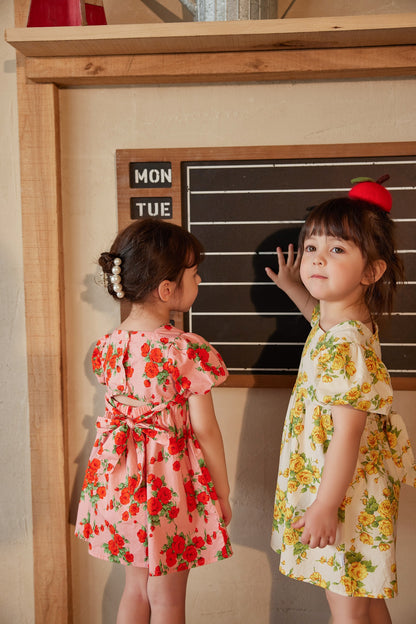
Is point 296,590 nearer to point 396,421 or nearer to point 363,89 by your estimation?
point 396,421

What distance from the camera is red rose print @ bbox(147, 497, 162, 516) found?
48.3 inches

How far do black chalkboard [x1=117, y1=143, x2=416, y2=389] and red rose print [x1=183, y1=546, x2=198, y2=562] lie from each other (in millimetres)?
513

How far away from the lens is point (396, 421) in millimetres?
1319

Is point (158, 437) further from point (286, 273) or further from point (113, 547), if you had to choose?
point (286, 273)

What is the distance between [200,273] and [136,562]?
0.82 metres

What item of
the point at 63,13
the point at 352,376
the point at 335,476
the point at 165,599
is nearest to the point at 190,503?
the point at 165,599

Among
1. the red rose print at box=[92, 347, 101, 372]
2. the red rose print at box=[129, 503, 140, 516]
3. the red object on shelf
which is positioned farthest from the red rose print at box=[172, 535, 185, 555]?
the red object on shelf

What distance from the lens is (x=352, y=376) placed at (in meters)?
1.17

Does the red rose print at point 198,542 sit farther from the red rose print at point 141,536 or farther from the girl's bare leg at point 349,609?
the girl's bare leg at point 349,609

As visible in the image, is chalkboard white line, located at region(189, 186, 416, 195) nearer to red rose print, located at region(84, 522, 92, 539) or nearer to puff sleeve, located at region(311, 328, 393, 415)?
puff sleeve, located at region(311, 328, 393, 415)

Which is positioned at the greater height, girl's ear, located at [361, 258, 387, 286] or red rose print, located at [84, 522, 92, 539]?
girl's ear, located at [361, 258, 387, 286]

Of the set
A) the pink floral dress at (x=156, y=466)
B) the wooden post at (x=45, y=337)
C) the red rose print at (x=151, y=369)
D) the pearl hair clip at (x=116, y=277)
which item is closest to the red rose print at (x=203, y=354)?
the pink floral dress at (x=156, y=466)

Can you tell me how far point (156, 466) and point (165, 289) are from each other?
16.7 inches

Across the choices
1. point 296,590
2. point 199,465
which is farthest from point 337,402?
point 296,590
